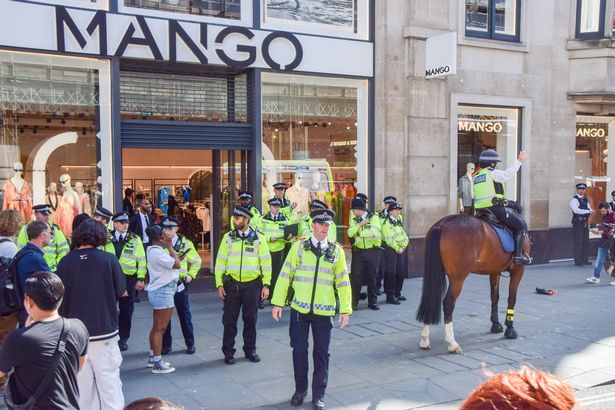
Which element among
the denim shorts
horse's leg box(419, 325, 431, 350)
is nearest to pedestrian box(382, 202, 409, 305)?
horse's leg box(419, 325, 431, 350)

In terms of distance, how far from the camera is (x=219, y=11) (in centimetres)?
1196

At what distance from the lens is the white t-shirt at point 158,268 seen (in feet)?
23.5

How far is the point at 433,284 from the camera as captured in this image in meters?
8.39

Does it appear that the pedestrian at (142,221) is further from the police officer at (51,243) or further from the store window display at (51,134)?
the police officer at (51,243)

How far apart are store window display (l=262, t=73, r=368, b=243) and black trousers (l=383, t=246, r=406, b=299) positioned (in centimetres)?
247

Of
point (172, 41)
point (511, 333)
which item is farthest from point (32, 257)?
point (511, 333)

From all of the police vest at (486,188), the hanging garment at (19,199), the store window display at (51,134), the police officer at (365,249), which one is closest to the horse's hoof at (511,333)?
the police vest at (486,188)

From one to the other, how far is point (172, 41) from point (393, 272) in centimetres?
590

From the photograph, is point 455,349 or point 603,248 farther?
point 603,248

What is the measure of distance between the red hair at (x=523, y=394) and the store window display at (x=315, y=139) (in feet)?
36.2

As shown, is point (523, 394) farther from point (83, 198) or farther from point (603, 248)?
point (603, 248)

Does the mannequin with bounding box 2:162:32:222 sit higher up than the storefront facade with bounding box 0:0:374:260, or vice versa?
the storefront facade with bounding box 0:0:374:260

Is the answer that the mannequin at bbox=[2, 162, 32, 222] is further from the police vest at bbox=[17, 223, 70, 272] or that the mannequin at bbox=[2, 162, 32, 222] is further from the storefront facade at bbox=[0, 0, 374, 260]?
the police vest at bbox=[17, 223, 70, 272]

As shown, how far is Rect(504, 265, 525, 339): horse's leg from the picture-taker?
912 centimetres
